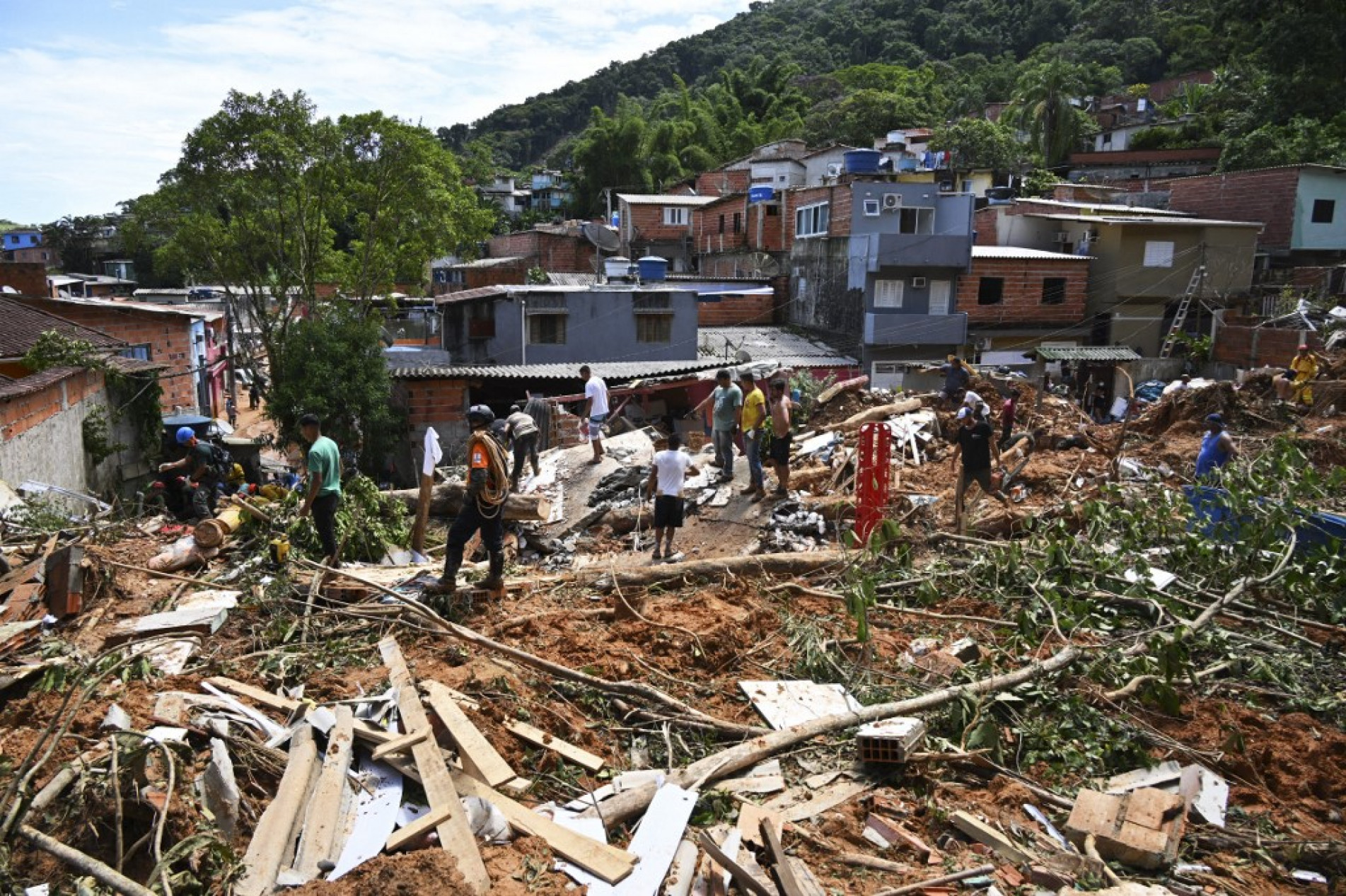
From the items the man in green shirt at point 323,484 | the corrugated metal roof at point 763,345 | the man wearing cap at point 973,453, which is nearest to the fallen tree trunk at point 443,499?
the man in green shirt at point 323,484

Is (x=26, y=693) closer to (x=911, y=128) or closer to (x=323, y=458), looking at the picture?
(x=323, y=458)

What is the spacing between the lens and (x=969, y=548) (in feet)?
29.5

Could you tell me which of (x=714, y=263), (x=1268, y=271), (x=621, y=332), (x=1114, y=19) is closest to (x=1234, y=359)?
(x=1268, y=271)

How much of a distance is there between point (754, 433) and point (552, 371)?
11.0 meters

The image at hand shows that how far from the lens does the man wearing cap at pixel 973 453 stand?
10305 millimetres

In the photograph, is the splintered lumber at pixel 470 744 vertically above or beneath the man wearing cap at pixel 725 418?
beneath

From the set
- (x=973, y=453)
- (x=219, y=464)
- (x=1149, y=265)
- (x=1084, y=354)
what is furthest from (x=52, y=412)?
(x=1149, y=265)

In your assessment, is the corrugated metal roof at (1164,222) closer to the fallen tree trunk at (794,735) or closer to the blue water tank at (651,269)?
the blue water tank at (651,269)

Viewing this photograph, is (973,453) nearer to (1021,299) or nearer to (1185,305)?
(1021,299)

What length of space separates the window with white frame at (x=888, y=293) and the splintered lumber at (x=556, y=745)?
78.5ft

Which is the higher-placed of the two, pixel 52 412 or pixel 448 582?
pixel 52 412

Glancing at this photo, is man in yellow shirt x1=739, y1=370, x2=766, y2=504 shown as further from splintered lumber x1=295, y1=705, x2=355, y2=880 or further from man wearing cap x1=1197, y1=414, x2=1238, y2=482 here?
splintered lumber x1=295, y1=705, x2=355, y2=880

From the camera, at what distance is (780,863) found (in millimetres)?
4172

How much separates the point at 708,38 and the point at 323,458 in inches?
4117
